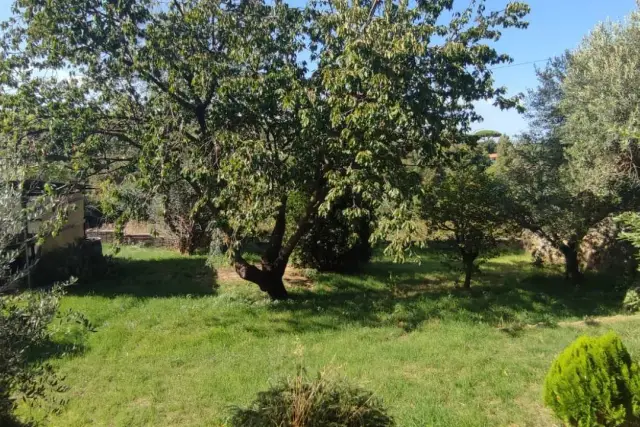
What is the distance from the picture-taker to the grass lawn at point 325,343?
4980mm

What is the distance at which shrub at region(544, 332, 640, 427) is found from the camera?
3756mm

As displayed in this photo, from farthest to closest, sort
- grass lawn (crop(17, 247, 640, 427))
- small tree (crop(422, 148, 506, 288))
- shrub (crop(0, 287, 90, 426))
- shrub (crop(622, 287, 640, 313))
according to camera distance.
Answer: small tree (crop(422, 148, 506, 288))
shrub (crop(622, 287, 640, 313))
grass lawn (crop(17, 247, 640, 427))
shrub (crop(0, 287, 90, 426))

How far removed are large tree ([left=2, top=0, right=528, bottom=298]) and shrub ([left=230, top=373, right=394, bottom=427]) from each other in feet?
12.3

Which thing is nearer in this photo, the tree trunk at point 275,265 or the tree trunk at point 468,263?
the tree trunk at point 275,265

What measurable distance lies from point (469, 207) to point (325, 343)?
5.27 metres

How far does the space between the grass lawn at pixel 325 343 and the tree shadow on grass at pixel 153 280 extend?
0.16 feet

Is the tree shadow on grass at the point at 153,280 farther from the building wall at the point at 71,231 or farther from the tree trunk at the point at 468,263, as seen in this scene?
the tree trunk at the point at 468,263

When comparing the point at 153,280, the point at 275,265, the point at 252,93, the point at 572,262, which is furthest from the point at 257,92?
the point at 572,262

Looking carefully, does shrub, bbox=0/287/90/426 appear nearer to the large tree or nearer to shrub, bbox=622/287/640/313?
the large tree

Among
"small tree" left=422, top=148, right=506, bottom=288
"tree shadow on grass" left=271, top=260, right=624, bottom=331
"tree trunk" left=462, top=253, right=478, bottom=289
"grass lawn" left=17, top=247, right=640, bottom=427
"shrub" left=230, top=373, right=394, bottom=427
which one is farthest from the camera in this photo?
"tree trunk" left=462, top=253, right=478, bottom=289

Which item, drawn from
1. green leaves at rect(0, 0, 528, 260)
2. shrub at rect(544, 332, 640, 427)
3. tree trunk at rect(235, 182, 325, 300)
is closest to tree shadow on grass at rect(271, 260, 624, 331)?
tree trunk at rect(235, 182, 325, 300)

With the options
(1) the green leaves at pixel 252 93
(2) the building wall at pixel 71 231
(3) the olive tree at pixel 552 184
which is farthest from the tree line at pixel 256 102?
(2) the building wall at pixel 71 231

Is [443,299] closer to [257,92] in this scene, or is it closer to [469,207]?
[469,207]

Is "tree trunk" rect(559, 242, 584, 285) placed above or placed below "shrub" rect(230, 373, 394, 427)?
above
